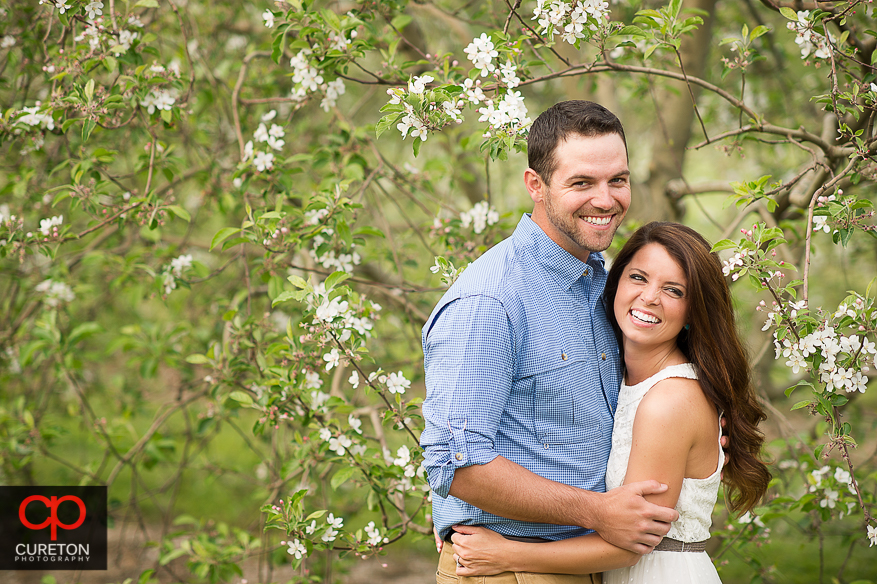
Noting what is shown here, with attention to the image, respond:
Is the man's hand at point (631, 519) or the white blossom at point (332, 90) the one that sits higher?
the white blossom at point (332, 90)

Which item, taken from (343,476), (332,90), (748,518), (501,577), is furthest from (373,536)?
(332,90)

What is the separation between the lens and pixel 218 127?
4.00 meters

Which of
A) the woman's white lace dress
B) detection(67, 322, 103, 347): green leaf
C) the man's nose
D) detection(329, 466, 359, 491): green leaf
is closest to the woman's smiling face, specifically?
the woman's white lace dress

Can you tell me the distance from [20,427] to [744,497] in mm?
3357

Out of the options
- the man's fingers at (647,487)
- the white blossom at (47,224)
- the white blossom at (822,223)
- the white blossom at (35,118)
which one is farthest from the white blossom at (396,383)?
the white blossom at (35,118)

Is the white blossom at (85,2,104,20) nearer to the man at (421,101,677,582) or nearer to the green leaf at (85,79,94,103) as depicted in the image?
the green leaf at (85,79,94,103)

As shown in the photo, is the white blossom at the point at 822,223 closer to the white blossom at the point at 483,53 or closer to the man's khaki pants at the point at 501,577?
the white blossom at the point at 483,53

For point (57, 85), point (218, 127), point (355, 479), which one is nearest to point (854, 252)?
point (355, 479)

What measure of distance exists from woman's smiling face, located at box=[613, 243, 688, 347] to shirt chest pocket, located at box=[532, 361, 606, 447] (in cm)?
21

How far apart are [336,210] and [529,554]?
1.44 m

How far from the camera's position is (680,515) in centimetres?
191

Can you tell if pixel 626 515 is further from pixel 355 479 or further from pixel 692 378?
pixel 355 479

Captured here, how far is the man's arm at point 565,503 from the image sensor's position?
162 centimetres

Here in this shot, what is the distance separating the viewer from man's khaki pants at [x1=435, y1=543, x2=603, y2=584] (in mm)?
1759
